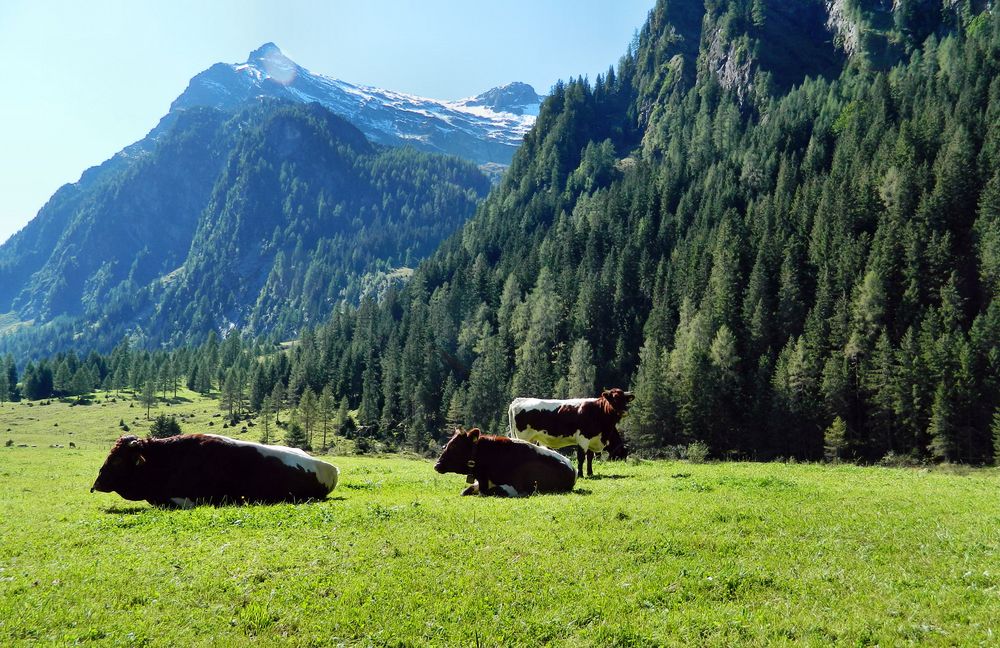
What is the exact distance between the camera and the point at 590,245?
149000mm

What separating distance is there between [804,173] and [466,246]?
105 metres

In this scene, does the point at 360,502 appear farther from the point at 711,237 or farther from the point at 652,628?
the point at 711,237

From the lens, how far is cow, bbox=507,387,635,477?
27.4m

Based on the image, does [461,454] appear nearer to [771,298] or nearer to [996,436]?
[996,436]

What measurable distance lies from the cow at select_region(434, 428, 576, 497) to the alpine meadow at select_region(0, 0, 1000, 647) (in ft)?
0.37

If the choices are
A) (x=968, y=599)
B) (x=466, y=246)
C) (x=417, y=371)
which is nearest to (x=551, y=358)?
(x=417, y=371)

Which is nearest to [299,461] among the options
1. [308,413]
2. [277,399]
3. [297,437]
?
[297,437]

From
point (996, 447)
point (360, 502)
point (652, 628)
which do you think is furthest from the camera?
point (996, 447)

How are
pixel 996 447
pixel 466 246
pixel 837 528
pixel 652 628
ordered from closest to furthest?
pixel 652 628, pixel 837 528, pixel 996 447, pixel 466 246

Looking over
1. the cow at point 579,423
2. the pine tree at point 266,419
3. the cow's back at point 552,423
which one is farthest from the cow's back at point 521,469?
the pine tree at point 266,419

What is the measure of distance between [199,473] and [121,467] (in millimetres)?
2435

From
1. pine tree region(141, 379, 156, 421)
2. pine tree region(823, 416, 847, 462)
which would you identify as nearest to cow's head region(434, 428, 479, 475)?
pine tree region(823, 416, 847, 462)

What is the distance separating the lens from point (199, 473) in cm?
1841

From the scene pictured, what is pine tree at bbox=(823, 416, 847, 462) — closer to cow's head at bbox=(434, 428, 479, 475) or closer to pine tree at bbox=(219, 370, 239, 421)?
cow's head at bbox=(434, 428, 479, 475)
